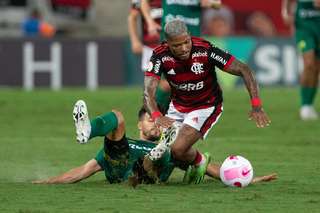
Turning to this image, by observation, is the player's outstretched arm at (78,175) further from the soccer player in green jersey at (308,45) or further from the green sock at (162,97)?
the soccer player in green jersey at (308,45)

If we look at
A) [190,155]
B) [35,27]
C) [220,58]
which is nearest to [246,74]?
[220,58]

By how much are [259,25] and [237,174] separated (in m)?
17.8

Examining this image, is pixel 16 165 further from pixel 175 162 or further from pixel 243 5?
pixel 243 5

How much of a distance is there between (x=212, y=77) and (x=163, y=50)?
58 centimetres

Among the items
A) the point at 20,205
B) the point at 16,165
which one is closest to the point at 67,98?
the point at 16,165

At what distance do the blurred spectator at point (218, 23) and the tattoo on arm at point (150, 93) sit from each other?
15339 mm

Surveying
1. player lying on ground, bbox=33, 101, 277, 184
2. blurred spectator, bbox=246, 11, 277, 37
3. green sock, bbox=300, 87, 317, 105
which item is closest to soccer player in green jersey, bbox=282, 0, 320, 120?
green sock, bbox=300, 87, 317, 105

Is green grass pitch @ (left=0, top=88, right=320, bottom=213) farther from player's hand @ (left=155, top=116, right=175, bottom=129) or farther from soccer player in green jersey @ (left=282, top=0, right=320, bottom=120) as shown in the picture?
Result: player's hand @ (left=155, top=116, right=175, bottom=129)

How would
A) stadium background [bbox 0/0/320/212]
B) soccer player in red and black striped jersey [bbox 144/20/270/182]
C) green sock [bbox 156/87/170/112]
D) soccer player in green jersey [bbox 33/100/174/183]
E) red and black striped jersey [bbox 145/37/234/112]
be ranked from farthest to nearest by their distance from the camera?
green sock [bbox 156/87/170/112]
red and black striped jersey [bbox 145/37/234/112]
soccer player in red and black striped jersey [bbox 144/20/270/182]
soccer player in green jersey [bbox 33/100/174/183]
stadium background [bbox 0/0/320/212]

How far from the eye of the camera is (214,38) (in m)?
25.7

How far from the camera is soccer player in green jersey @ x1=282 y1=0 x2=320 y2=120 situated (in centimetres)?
1786

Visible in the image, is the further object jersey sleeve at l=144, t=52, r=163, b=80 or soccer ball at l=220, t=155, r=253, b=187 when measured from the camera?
jersey sleeve at l=144, t=52, r=163, b=80

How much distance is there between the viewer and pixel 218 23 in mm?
26719

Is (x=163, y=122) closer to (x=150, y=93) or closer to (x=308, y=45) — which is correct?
(x=150, y=93)
